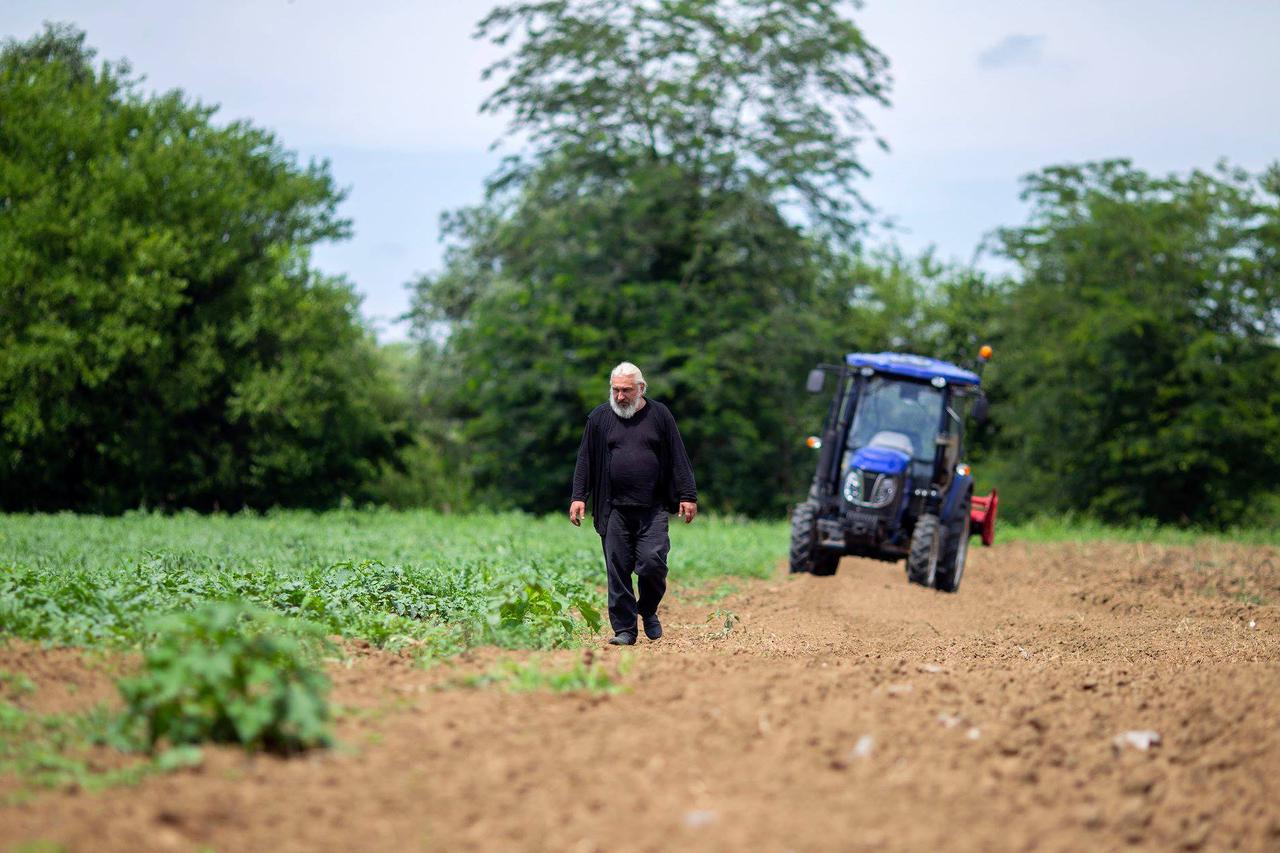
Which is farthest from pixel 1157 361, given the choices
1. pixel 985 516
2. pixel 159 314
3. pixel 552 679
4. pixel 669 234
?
pixel 552 679

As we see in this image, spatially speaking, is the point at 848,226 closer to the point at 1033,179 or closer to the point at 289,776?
the point at 1033,179

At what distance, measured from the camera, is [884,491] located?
14766 mm

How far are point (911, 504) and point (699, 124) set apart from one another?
66.8ft

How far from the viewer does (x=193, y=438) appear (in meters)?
32.6

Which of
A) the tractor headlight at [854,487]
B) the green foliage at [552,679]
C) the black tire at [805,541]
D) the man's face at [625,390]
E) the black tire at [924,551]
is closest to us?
the green foliage at [552,679]

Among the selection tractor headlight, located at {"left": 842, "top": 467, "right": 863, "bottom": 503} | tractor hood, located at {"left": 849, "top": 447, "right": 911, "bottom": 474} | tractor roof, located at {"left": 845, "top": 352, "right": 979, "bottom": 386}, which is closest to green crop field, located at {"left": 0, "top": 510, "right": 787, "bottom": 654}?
tractor headlight, located at {"left": 842, "top": 467, "right": 863, "bottom": 503}

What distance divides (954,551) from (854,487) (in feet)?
4.87

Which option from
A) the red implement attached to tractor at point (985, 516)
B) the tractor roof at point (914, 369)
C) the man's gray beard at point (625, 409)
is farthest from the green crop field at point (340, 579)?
the tractor roof at point (914, 369)

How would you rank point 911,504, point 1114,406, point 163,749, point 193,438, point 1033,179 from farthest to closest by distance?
point 1033,179 < point 1114,406 < point 193,438 < point 911,504 < point 163,749

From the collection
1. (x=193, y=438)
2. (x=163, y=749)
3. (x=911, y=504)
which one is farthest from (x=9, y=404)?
(x=163, y=749)

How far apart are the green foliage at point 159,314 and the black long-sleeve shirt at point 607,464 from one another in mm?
22202

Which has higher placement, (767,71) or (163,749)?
(767,71)

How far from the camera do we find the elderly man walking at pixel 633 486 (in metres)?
9.73

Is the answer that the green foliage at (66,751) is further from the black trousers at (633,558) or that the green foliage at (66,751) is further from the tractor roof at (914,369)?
the tractor roof at (914,369)
